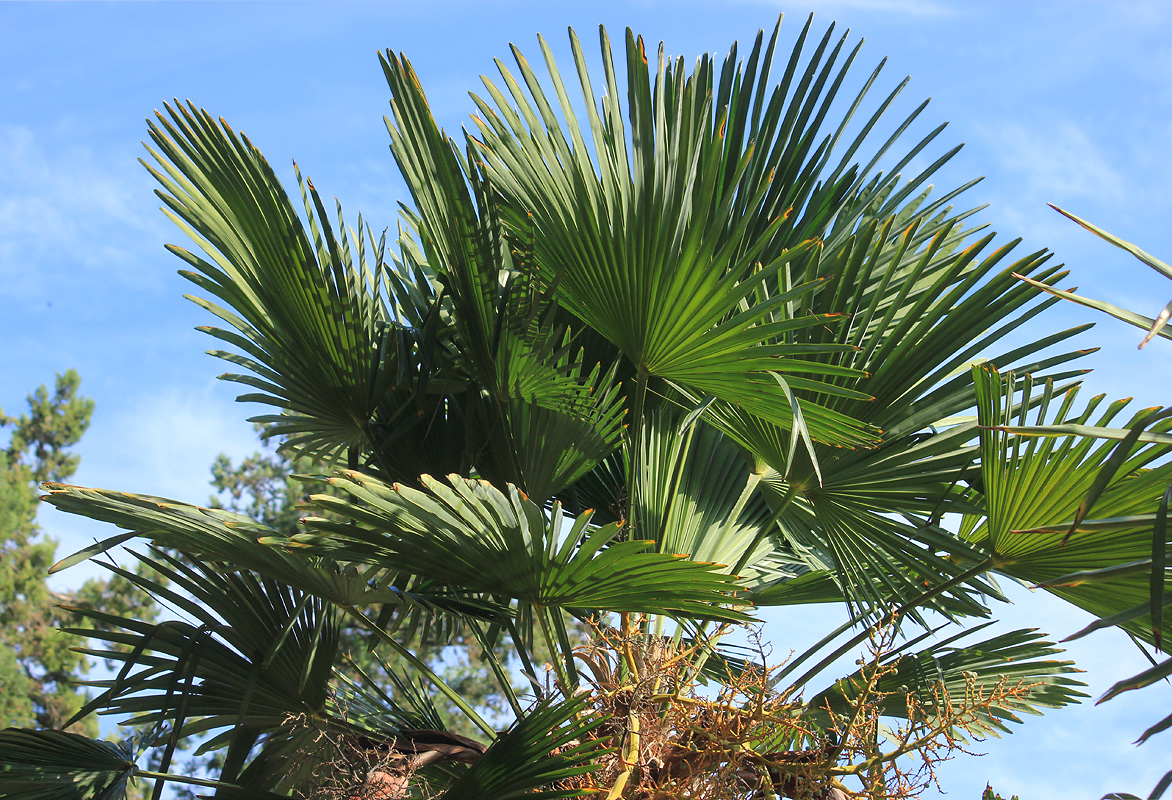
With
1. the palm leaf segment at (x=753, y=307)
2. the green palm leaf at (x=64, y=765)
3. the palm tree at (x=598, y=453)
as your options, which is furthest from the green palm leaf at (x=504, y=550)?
the green palm leaf at (x=64, y=765)

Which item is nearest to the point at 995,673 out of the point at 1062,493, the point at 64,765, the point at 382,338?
the point at 1062,493

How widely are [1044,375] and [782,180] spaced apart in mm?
1029

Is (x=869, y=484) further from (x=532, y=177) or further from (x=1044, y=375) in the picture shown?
(x=532, y=177)

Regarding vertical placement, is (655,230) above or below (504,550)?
above

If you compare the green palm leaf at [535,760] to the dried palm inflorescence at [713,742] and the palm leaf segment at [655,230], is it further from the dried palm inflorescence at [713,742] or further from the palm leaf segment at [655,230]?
the palm leaf segment at [655,230]

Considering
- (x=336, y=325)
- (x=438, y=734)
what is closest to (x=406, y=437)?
(x=336, y=325)

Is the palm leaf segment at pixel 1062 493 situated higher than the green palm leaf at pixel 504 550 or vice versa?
the palm leaf segment at pixel 1062 493

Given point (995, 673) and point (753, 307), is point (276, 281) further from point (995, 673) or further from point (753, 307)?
point (995, 673)

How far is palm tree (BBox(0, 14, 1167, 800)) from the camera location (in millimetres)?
2094

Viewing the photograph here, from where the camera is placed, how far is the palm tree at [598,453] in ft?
6.87

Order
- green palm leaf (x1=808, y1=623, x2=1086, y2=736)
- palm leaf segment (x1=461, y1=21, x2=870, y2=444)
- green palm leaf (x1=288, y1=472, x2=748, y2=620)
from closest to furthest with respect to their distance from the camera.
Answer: green palm leaf (x1=288, y1=472, x2=748, y2=620), palm leaf segment (x1=461, y1=21, x2=870, y2=444), green palm leaf (x1=808, y1=623, x2=1086, y2=736)

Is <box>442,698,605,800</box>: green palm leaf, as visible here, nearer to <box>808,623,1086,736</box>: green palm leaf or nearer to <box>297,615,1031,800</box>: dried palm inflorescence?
<box>297,615,1031,800</box>: dried palm inflorescence

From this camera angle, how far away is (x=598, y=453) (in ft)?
8.84

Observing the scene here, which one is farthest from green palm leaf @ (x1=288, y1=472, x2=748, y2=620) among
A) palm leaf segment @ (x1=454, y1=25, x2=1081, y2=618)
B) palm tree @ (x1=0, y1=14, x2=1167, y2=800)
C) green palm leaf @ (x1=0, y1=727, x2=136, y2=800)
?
green palm leaf @ (x1=0, y1=727, x2=136, y2=800)
